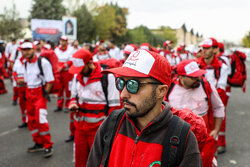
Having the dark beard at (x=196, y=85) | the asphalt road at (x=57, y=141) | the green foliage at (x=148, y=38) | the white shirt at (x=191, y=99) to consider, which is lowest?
the asphalt road at (x=57, y=141)

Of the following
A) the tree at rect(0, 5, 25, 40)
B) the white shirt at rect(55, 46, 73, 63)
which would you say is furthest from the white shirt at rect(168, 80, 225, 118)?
the tree at rect(0, 5, 25, 40)

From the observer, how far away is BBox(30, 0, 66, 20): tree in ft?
144

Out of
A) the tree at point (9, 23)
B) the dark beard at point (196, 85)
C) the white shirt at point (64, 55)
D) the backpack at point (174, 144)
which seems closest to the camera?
the backpack at point (174, 144)

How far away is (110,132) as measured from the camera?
179cm

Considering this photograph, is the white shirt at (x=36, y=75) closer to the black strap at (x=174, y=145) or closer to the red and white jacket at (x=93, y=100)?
the red and white jacket at (x=93, y=100)

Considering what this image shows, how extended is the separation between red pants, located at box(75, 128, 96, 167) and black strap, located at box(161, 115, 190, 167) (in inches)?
87.1

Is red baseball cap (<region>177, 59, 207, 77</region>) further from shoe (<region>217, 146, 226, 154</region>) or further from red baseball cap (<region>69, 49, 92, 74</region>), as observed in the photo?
shoe (<region>217, 146, 226, 154</region>)

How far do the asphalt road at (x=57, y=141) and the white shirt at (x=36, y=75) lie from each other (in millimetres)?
1487

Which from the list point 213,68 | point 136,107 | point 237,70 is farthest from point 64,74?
point 136,107

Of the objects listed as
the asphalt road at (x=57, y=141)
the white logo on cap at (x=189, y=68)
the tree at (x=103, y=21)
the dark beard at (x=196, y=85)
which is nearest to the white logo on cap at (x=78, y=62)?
the white logo on cap at (x=189, y=68)

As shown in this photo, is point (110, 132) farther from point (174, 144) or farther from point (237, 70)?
point (237, 70)

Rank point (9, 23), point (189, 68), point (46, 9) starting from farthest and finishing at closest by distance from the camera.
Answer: point (46, 9) → point (9, 23) → point (189, 68)

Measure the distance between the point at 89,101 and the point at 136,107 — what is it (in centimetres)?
211

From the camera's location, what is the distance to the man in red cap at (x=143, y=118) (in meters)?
1.62
